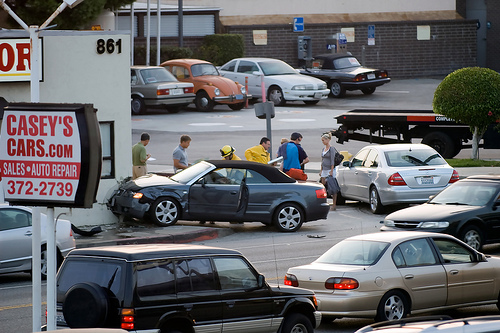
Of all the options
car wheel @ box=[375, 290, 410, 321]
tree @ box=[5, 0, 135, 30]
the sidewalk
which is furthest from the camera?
tree @ box=[5, 0, 135, 30]

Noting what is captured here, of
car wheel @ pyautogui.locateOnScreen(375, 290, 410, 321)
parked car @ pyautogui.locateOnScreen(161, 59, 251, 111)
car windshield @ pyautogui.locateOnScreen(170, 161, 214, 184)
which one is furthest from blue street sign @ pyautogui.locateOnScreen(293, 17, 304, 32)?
car wheel @ pyautogui.locateOnScreen(375, 290, 410, 321)

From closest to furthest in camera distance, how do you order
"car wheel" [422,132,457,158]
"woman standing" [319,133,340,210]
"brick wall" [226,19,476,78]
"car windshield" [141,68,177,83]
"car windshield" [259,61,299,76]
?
"woman standing" [319,133,340,210] < "car wheel" [422,132,457,158] < "car windshield" [141,68,177,83] < "car windshield" [259,61,299,76] < "brick wall" [226,19,476,78]

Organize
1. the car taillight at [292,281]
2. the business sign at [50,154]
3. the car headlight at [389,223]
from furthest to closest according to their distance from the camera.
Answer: the car headlight at [389,223]
the car taillight at [292,281]
the business sign at [50,154]

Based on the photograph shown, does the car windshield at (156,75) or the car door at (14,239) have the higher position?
the car windshield at (156,75)

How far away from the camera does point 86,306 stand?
29.9ft

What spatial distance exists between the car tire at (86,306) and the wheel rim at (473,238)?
8.99 metres

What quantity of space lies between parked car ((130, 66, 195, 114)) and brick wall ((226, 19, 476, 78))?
13623 mm

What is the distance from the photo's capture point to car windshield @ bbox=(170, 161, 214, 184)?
19.7m

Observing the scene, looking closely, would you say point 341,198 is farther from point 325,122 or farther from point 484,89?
point 325,122

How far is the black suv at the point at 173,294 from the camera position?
9195mm

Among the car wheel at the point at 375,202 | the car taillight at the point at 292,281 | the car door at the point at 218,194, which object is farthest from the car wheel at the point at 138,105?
the car taillight at the point at 292,281

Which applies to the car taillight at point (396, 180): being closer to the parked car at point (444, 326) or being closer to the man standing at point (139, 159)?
the man standing at point (139, 159)

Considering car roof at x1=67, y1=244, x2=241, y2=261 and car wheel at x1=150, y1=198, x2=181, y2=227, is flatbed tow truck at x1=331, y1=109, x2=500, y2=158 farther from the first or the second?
car roof at x1=67, y1=244, x2=241, y2=261

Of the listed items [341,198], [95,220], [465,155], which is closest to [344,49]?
[465,155]
